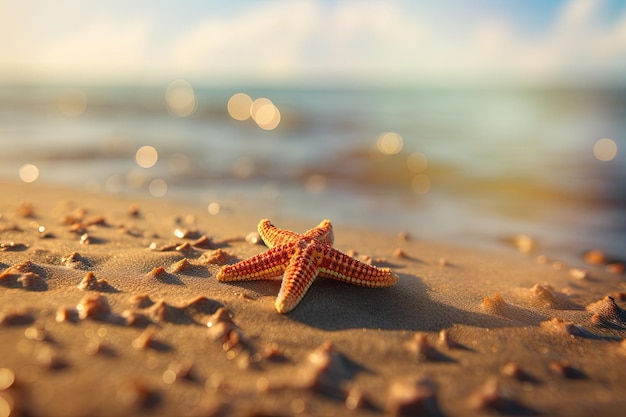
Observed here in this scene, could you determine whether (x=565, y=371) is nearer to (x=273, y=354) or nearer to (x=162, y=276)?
(x=273, y=354)

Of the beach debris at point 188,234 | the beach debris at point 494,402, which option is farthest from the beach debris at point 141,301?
the beach debris at point 494,402

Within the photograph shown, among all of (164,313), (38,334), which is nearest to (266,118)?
(164,313)

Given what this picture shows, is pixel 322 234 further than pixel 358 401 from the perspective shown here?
Yes

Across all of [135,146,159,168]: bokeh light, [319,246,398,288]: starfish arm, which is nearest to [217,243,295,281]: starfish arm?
[319,246,398,288]: starfish arm

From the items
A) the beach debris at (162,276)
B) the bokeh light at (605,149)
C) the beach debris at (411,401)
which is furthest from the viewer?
the bokeh light at (605,149)

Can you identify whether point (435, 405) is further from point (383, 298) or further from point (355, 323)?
point (383, 298)

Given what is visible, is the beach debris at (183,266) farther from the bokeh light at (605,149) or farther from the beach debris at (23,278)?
the bokeh light at (605,149)
